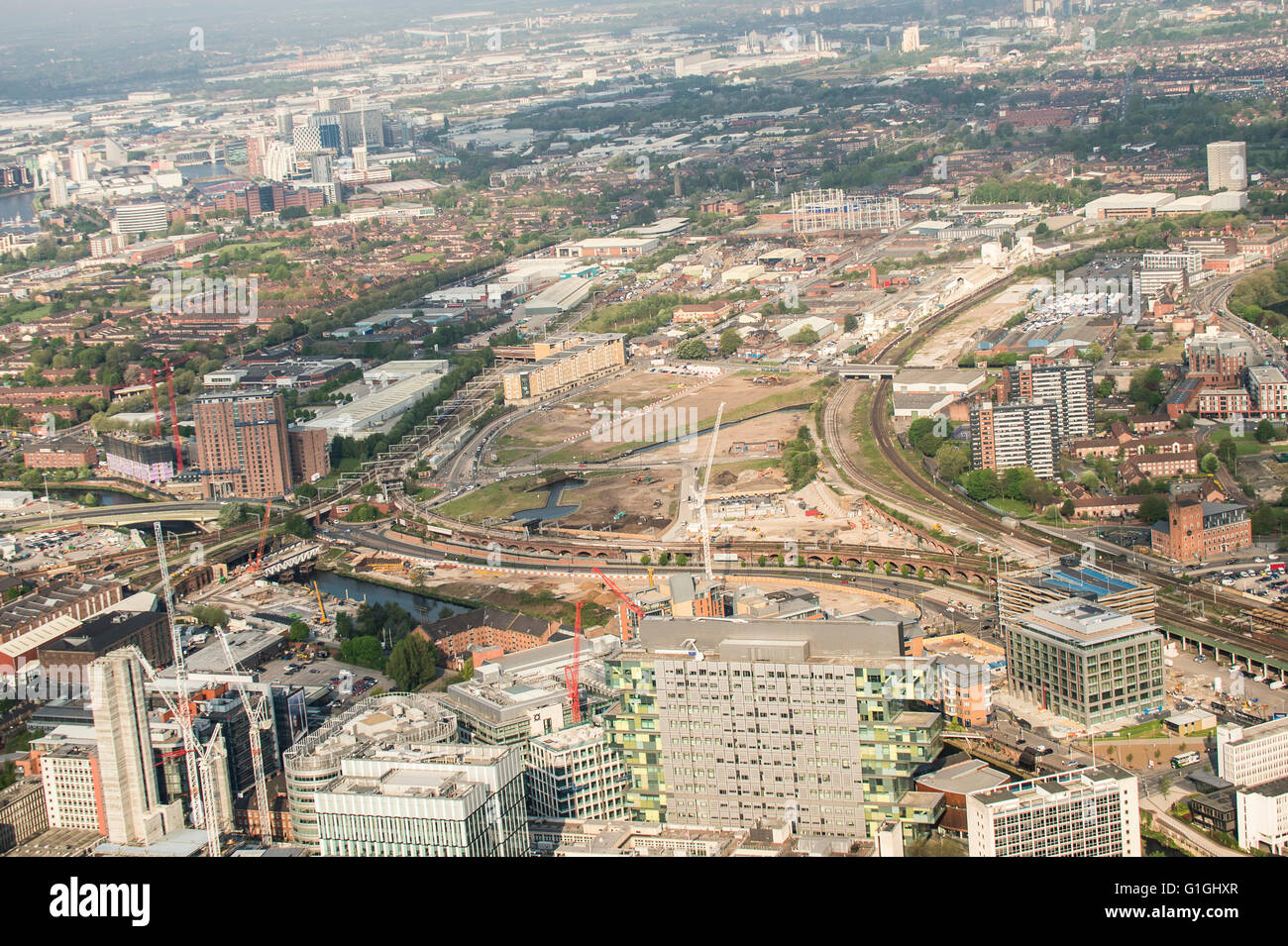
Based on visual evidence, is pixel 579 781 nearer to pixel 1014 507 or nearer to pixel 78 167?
pixel 1014 507

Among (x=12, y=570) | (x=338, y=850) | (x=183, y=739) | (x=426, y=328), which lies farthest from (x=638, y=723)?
(x=426, y=328)

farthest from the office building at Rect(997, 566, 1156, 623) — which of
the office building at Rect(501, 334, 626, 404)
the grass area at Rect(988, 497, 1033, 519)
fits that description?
the office building at Rect(501, 334, 626, 404)

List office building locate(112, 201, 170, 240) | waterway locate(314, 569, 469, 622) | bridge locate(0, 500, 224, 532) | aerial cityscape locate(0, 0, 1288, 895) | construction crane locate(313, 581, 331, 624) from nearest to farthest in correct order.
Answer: aerial cityscape locate(0, 0, 1288, 895) < construction crane locate(313, 581, 331, 624) < waterway locate(314, 569, 469, 622) < bridge locate(0, 500, 224, 532) < office building locate(112, 201, 170, 240)

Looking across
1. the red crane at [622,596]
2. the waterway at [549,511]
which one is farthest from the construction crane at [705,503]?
the waterway at [549,511]

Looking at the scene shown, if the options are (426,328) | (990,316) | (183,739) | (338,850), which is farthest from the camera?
(426,328)

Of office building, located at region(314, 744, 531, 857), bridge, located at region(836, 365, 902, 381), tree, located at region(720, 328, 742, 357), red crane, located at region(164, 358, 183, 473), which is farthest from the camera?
tree, located at region(720, 328, 742, 357)

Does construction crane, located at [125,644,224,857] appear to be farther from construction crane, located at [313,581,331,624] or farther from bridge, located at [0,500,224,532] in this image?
bridge, located at [0,500,224,532]

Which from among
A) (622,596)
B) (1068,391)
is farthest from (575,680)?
(1068,391)
